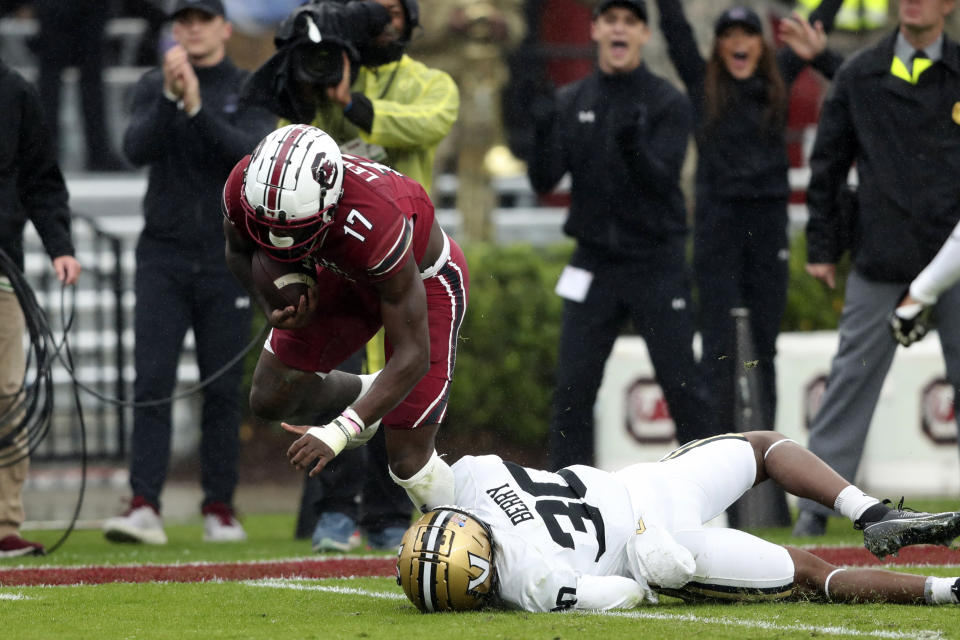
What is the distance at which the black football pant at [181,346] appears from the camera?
834cm

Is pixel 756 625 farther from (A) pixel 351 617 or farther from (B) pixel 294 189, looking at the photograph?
(B) pixel 294 189

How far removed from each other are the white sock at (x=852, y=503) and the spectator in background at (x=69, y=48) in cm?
1068

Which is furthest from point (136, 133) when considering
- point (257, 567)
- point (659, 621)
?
point (659, 621)

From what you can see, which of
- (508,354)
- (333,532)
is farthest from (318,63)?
(508,354)

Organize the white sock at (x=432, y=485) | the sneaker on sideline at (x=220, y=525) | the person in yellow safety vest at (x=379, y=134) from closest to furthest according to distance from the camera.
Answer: the white sock at (x=432, y=485), the person in yellow safety vest at (x=379, y=134), the sneaker on sideline at (x=220, y=525)

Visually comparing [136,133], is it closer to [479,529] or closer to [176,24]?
[176,24]

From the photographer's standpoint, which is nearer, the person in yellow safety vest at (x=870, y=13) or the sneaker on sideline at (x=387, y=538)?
the sneaker on sideline at (x=387, y=538)

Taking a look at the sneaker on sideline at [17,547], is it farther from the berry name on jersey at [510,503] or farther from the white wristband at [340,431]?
the berry name on jersey at [510,503]

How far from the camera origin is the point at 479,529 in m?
5.32

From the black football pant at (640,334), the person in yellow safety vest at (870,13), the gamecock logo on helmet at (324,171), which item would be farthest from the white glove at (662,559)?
the person in yellow safety vest at (870,13)

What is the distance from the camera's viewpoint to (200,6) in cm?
855

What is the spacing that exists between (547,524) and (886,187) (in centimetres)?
335

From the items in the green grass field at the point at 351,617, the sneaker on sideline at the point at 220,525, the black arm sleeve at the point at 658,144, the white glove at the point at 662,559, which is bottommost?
the sneaker on sideline at the point at 220,525

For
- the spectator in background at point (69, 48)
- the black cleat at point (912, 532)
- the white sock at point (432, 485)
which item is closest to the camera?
the black cleat at point (912, 532)
